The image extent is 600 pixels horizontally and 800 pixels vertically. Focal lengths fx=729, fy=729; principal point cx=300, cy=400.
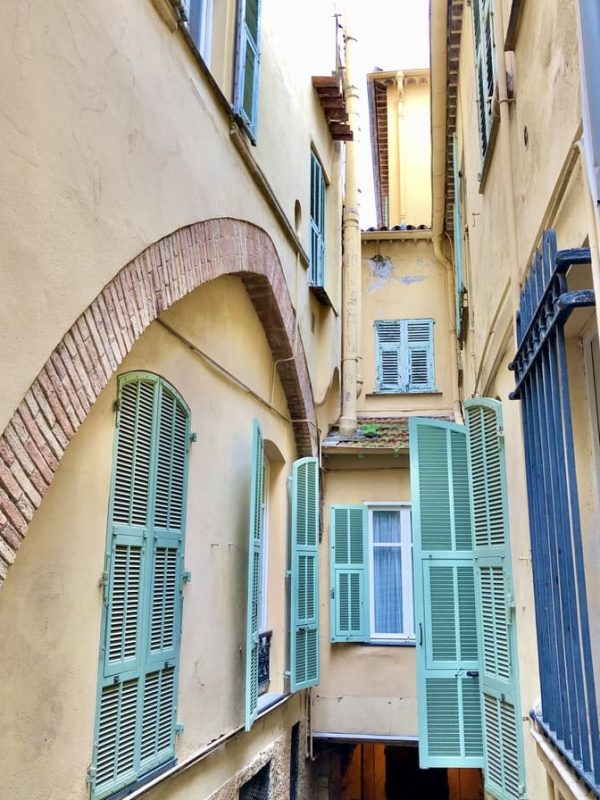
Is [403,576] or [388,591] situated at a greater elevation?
[403,576]

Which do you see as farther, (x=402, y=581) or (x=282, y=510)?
(x=402, y=581)

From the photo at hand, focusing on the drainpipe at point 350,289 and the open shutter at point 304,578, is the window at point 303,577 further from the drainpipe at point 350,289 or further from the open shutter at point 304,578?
the drainpipe at point 350,289

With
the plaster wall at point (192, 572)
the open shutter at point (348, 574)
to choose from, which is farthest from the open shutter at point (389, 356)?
the plaster wall at point (192, 572)

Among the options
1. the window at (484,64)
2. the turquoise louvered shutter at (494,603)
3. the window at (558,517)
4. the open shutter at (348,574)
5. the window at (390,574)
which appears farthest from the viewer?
the window at (390,574)

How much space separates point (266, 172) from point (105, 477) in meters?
3.78

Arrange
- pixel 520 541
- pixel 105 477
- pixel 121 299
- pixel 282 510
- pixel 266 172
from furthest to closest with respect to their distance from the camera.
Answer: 1. pixel 282 510
2. pixel 266 172
3. pixel 520 541
4. pixel 105 477
5. pixel 121 299

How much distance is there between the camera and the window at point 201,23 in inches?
213

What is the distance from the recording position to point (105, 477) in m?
4.36

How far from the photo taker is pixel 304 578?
8.23m

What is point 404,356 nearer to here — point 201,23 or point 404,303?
point 404,303

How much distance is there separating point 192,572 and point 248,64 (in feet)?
14.3

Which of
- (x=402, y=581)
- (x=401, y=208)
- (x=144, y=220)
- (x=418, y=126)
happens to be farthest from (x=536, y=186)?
(x=418, y=126)

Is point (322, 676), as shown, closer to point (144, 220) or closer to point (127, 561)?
point (127, 561)

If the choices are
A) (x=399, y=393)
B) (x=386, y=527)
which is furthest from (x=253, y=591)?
(x=399, y=393)
